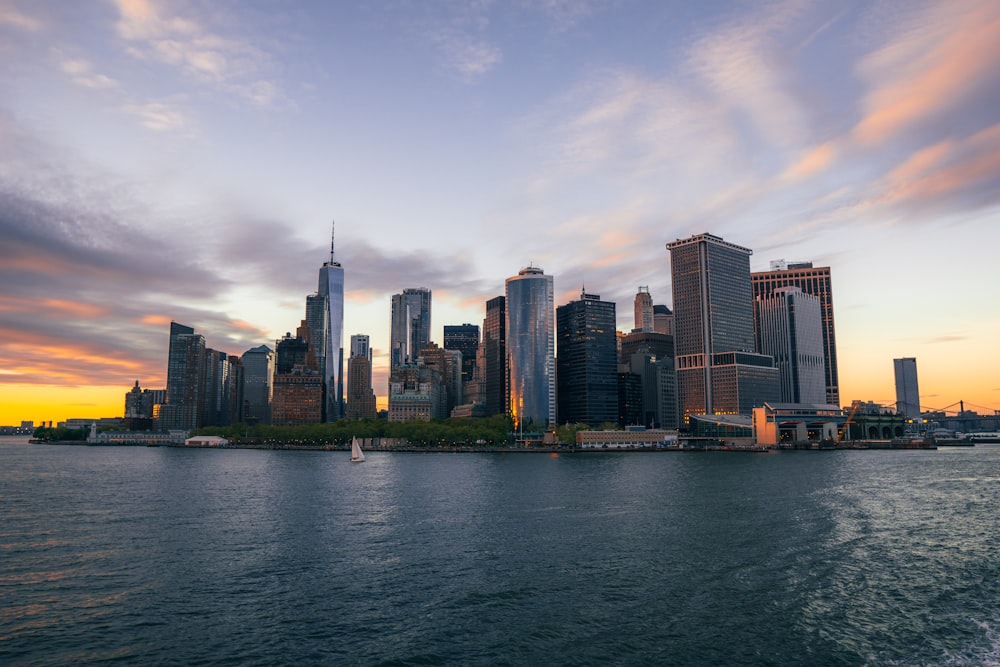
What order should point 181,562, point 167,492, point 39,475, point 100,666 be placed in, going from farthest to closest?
1. point 39,475
2. point 167,492
3. point 181,562
4. point 100,666

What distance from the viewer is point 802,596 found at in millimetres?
47531

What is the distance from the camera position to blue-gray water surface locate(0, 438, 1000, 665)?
3828 centimetres

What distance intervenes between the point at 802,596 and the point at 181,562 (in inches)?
2030

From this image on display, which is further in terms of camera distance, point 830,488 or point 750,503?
point 830,488

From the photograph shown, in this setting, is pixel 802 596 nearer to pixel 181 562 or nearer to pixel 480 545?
pixel 480 545

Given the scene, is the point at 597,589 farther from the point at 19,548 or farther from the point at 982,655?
the point at 19,548

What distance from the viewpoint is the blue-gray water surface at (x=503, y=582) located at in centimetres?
3828

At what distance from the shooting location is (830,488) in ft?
399

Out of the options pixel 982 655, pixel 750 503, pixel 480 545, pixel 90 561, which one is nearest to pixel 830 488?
pixel 750 503

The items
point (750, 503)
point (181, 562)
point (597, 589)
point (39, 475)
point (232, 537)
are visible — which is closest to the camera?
point (597, 589)

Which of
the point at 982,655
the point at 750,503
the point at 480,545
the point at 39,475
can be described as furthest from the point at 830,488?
the point at 39,475

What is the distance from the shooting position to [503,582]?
52.1 metres

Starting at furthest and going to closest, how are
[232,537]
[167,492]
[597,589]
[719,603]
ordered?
[167,492] < [232,537] < [597,589] < [719,603]

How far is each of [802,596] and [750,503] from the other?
53604 mm
